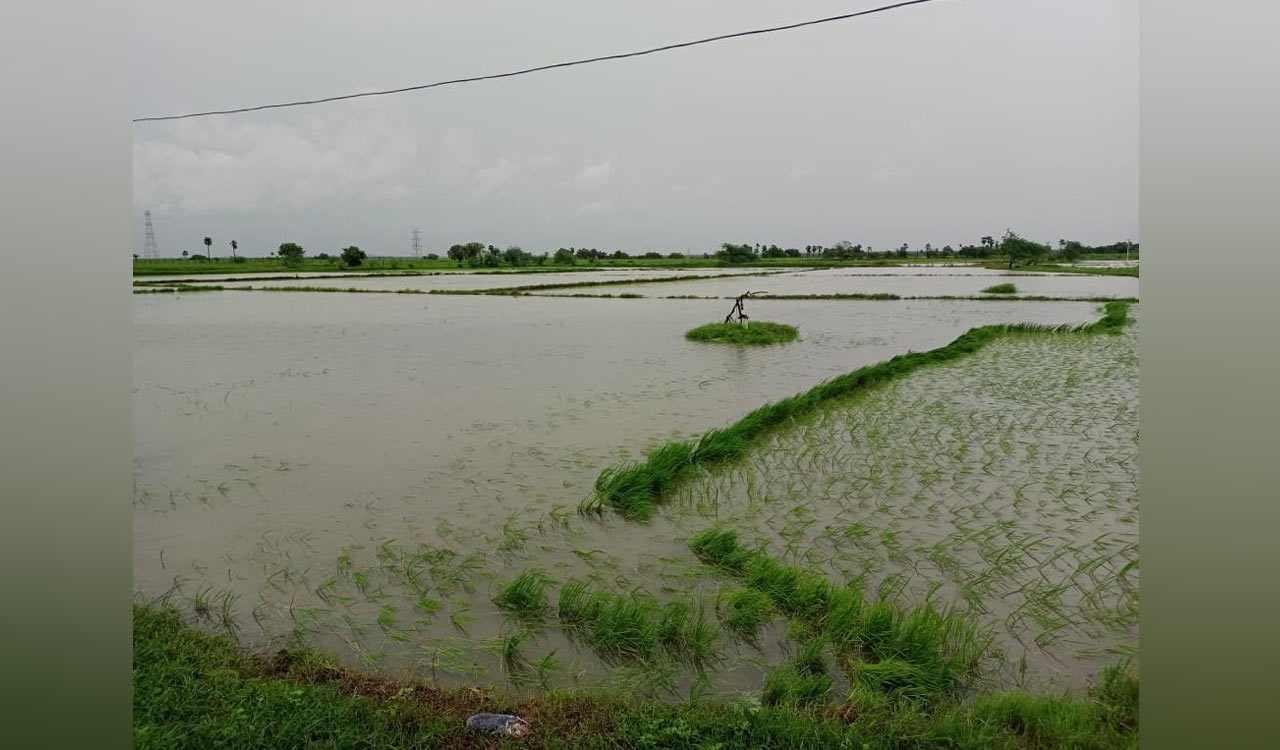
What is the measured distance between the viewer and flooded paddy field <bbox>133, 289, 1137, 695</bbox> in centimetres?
378

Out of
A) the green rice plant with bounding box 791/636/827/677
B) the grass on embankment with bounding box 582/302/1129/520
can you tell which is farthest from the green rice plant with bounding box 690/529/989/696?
the grass on embankment with bounding box 582/302/1129/520

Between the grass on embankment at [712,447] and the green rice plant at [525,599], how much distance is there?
1.36m

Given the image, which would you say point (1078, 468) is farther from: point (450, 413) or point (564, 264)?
point (564, 264)

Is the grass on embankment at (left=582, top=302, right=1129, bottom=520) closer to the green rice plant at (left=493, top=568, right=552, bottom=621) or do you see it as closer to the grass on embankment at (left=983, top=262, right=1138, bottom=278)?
the green rice plant at (left=493, top=568, right=552, bottom=621)

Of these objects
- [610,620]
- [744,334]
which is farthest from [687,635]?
[744,334]

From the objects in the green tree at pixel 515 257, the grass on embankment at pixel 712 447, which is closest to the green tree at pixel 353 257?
the green tree at pixel 515 257

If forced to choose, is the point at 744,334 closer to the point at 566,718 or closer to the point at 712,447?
the point at 712,447

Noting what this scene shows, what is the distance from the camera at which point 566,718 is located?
2943 mm

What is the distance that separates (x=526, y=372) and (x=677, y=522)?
645 cm

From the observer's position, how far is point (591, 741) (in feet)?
9.14

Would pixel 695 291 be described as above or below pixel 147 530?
above

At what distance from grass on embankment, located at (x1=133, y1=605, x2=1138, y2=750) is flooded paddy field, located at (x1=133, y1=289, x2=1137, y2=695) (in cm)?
28

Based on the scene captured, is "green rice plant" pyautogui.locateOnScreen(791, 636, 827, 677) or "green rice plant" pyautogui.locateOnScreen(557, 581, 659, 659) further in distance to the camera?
"green rice plant" pyautogui.locateOnScreen(557, 581, 659, 659)
